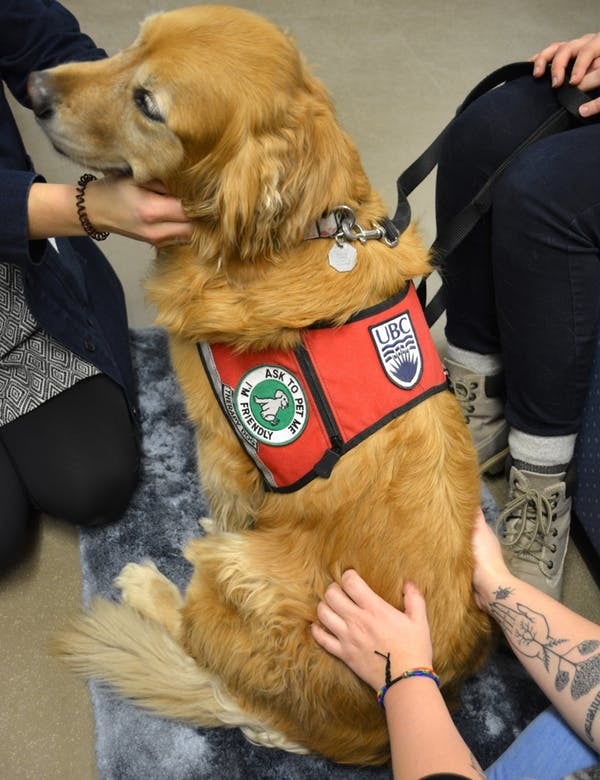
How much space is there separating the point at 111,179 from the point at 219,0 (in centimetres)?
276

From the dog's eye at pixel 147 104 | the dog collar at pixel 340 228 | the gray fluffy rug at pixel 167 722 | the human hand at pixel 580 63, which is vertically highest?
the human hand at pixel 580 63

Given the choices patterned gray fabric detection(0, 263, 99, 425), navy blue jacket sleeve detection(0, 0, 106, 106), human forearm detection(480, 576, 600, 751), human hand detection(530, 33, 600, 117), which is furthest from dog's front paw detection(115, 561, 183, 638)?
human hand detection(530, 33, 600, 117)

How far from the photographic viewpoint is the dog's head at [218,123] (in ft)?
3.49

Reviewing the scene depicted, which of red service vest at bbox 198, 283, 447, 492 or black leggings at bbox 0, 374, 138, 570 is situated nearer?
red service vest at bbox 198, 283, 447, 492

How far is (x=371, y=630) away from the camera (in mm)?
1116

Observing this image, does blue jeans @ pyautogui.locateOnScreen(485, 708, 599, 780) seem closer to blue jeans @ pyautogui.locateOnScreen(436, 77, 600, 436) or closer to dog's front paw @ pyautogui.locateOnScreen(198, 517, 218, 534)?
blue jeans @ pyautogui.locateOnScreen(436, 77, 600, 436)

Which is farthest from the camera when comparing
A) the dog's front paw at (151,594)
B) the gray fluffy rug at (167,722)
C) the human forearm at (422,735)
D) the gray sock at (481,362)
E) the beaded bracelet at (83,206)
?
the gray sock at (481,362)

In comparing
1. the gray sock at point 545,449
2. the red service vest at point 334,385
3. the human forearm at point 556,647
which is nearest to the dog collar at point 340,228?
the red service vest at point 334,385

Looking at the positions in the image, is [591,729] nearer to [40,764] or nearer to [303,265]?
[303,265]

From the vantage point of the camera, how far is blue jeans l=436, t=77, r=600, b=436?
4.73ft

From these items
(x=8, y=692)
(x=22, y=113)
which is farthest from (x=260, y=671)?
(x=22, y=113)

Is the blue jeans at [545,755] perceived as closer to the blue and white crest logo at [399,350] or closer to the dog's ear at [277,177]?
the blue and white crest logo at [399,350]

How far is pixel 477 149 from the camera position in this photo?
1662mm

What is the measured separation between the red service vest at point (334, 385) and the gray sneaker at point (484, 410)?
647 mm
